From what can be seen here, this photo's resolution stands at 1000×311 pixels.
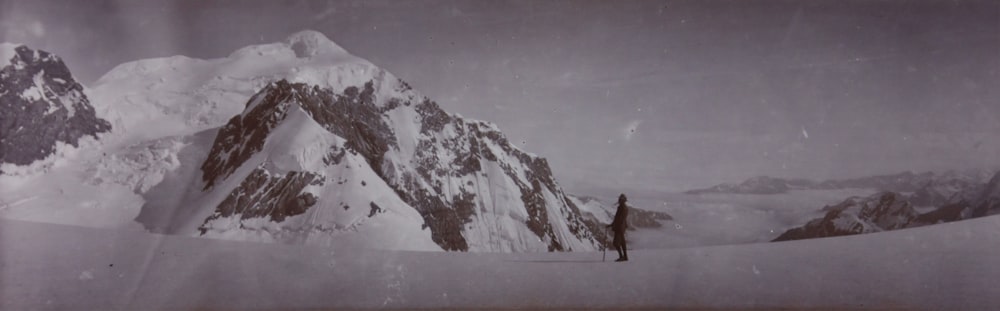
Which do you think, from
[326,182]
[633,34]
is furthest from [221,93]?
[326,182]

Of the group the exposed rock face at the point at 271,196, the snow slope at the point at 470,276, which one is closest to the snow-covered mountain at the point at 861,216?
A: the snow slope at the point at 470,276

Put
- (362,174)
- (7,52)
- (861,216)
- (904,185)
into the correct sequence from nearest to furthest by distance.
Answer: (7,52) < (904,185) < (861,216) < (362,174)

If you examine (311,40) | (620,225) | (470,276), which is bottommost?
(470,276)

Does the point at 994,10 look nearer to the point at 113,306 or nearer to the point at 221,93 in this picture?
the point at 113,306

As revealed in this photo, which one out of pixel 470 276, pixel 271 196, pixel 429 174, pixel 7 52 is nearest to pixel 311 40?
pixel 7 52

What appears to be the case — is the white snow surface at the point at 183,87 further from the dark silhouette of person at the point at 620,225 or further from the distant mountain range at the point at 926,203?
the distant mountain range at the point at 926,203

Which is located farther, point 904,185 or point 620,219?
point 904,185

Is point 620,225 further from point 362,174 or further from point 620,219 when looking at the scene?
point 362,174
